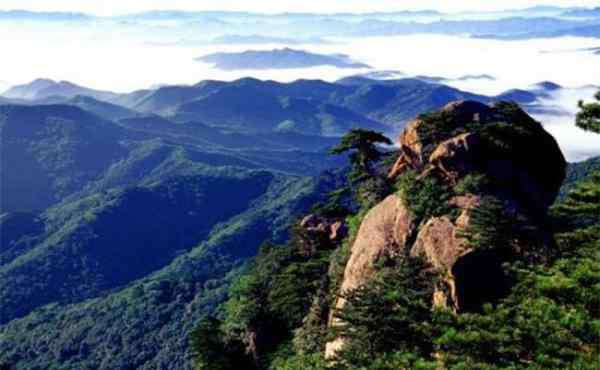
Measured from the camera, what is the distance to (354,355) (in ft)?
112

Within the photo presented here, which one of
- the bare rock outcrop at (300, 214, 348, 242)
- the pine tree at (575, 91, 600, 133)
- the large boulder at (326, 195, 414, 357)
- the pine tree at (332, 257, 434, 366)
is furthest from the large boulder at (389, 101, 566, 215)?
the pine tree at (332, 257, 434, 366)

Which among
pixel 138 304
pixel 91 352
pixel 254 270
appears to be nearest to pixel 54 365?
pixel 91 352

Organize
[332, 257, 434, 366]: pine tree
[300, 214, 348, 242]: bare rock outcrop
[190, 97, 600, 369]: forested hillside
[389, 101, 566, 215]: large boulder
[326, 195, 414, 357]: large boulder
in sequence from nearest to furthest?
[190, 97, 600, 369]: forested hillside, [332, 257, 434, 366]: pine tree, [326, 195, 414, 357]: large boulder, [389, 101, 566, 215]: large boulder, [300, 214, 348, 242]: bare rock outcrop

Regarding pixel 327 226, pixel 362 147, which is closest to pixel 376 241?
pixel 362 147

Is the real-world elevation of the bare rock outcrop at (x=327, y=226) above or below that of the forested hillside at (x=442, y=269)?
below

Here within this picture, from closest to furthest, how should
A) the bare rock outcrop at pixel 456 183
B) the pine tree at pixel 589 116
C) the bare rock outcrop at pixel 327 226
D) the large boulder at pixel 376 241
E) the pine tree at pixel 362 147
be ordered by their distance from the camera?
the pine tree at pixel 589 116 → the bare rock outcrop at pixel 456 183 → the large boulder at pixel 376 241 → the pine tree at pixel 362 147 → the bare rock outcrop at pixel 327 226

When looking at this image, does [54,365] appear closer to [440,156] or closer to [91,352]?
[91,352]

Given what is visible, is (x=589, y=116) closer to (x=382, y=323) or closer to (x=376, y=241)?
(x=376, y=241)

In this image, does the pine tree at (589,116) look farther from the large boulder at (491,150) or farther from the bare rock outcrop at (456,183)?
the large boulder at (491,150)

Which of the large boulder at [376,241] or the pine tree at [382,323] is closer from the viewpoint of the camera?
the pine tree at [382,323]

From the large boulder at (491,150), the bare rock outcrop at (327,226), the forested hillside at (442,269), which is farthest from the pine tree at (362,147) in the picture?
the bare rock outcrop at (327,226)

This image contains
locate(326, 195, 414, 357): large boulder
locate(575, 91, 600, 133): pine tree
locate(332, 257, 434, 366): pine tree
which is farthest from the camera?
locate(326, 195, 414, 357): large boulder

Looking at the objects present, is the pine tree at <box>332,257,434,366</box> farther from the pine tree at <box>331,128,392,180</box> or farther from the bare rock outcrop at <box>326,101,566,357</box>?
the pine tree at <box>331,128,392,180</box>

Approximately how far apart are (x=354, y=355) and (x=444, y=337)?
6825 mm
